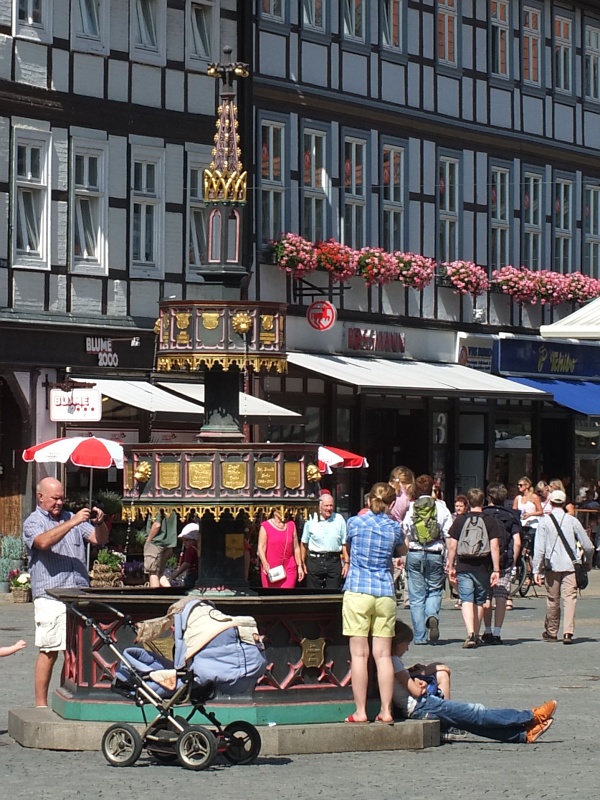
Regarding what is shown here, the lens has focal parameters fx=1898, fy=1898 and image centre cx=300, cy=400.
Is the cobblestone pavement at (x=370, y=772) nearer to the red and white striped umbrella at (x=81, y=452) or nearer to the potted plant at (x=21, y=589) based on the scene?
the red and white striped umbrella at (x=81, y=452)

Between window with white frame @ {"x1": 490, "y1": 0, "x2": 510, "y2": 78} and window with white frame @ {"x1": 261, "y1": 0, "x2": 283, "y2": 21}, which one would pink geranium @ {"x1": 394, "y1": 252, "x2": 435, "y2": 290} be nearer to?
window with white frame @ {"x1": 261, "y1": 0, "x2": 283, "y2": 21}

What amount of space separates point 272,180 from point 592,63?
11.3 meters

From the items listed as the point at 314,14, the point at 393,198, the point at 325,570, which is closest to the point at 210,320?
the point at 325,570

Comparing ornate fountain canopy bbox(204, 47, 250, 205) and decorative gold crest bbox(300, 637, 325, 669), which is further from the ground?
ornate fountain canopy bbox(204, 47, 250, 205)

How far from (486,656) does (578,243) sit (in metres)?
22.4

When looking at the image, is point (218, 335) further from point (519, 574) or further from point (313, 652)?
point (519, 574)

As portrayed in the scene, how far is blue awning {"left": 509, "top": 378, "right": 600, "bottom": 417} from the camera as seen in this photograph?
3722cm

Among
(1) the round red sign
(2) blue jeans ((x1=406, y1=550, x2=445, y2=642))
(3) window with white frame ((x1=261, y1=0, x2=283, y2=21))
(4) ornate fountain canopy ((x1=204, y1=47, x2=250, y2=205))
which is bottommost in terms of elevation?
(2) blue jeans ((x1=406, y1=550, x2=445, y2=642))

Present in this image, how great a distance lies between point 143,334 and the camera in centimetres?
2914

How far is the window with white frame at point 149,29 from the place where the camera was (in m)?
29.5

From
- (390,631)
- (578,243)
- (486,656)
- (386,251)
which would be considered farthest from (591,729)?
(578,243)

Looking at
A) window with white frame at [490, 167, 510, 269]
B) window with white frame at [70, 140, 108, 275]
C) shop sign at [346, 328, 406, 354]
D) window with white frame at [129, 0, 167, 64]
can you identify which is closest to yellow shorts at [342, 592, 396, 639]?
window with white frame at [70, 140, 108, 275]

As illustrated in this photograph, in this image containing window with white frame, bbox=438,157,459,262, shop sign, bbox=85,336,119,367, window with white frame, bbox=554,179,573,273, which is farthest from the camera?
window with white frame, bbox=554,179,573,273

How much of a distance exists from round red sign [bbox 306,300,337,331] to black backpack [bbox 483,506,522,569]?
38.9ft
